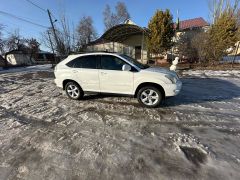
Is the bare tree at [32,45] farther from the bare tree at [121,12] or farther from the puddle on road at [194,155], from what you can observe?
the puddle on road at [194,155]

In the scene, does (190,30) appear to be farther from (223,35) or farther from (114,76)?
(114,76)

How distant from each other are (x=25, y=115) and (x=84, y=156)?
3015mm

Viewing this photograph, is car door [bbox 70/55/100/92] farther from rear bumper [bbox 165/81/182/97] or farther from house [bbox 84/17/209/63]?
house [bbox 84/17/209/63]

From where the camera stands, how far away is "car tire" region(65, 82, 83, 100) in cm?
586

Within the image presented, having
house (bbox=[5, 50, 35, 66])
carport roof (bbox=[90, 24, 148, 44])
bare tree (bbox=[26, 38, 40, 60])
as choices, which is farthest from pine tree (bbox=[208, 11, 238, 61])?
house (bbox=[5, 50, 35, 66])

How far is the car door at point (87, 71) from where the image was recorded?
5414 millimetres

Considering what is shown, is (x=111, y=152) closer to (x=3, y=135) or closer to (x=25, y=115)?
(x=3, y=135)

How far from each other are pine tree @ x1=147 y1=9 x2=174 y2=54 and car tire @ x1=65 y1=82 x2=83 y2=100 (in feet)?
39.3

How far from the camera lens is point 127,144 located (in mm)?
3250

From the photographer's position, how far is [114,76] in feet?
16.9

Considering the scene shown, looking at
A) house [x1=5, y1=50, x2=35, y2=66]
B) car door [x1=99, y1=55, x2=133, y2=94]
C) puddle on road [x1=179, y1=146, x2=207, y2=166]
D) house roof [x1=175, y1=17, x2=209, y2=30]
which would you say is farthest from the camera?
house [x1=5, y1=50, x2=35, y2=66]

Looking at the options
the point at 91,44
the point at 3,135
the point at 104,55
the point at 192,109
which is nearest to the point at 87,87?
the point at 104,55

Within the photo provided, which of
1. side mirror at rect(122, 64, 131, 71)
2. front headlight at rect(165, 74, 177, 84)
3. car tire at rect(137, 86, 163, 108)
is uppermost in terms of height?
side mirror at rect(122, 64, 131, 71)

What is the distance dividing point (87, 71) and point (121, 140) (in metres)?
2.97
